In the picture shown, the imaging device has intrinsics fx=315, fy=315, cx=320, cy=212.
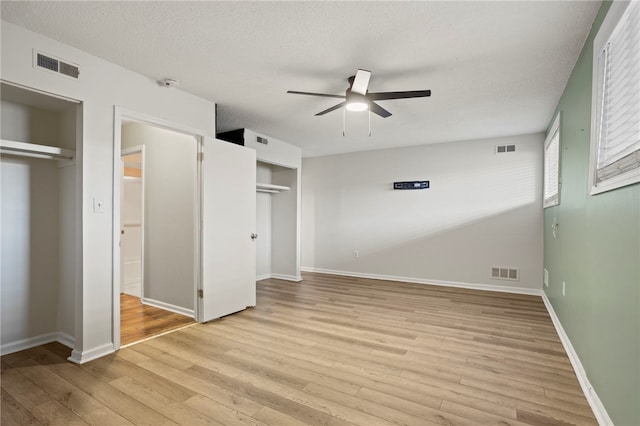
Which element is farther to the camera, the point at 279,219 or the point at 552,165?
the point at 279,219

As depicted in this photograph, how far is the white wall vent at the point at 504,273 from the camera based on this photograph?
16.6 ft

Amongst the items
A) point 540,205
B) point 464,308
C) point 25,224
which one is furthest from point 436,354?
point 25,224

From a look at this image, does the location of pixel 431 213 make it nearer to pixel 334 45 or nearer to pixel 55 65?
pixel 334 45

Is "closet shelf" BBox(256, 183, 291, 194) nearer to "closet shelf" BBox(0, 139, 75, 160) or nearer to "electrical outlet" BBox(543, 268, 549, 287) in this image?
"closet shelf" BBox(0, 139, 75, 160)

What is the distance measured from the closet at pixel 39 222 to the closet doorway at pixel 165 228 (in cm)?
72

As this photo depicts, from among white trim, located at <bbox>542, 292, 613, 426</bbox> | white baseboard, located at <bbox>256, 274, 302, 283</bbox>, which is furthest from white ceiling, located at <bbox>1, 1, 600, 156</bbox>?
white baseboard, located at <bbox>256, 274, 302, 283</bbox>

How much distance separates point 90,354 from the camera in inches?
104

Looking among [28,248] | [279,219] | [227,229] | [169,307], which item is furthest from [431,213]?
[28,248]

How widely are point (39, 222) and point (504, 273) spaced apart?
20.2ft

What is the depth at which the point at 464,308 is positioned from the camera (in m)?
4.20

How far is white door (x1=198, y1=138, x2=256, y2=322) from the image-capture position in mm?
3617

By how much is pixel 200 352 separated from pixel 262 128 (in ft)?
10.7

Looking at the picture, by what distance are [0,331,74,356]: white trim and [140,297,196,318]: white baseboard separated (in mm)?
1137

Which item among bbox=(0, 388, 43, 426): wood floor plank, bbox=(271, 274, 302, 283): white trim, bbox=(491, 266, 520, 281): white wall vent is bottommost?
bbox=(271, 274, 302, 283): white trim
